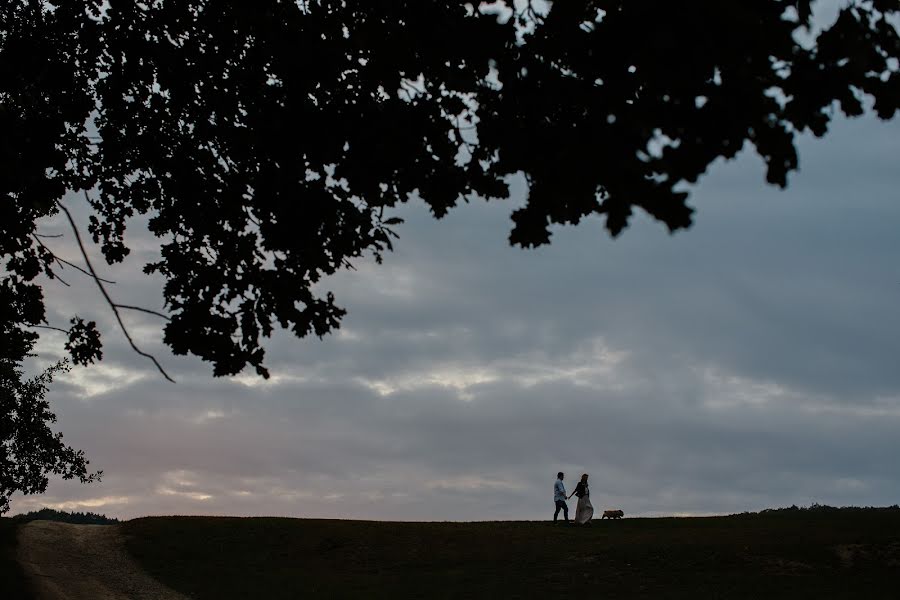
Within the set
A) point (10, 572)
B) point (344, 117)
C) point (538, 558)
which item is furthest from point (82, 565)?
point (344, 117)

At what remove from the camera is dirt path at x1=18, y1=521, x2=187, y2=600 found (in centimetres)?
2353

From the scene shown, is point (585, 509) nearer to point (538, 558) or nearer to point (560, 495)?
point (560, 495)

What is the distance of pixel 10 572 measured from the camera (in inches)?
966

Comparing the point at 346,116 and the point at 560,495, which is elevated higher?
the point at 346,116

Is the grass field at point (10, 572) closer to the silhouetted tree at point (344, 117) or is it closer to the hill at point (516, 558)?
the hill at point (516, 558)

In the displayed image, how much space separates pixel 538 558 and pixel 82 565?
1536cm

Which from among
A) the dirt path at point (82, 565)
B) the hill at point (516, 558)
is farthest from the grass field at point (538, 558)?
the dirt path at point (82, 565)

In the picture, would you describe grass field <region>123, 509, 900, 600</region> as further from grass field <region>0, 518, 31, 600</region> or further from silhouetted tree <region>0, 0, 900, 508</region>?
silhouetted tree <region>0, 0, 900, 508</region>

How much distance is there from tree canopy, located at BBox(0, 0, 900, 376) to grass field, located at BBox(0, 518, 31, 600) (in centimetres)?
1139

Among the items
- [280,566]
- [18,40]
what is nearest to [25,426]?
[280,566]

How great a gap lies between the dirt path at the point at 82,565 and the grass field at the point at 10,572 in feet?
0.95

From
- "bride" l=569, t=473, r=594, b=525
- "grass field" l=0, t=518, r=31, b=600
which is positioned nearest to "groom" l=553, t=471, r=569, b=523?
"bride" l=569, t=473, r=594, b=525

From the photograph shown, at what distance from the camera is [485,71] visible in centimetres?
1027

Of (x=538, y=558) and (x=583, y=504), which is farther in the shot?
(x=583, y=504)
